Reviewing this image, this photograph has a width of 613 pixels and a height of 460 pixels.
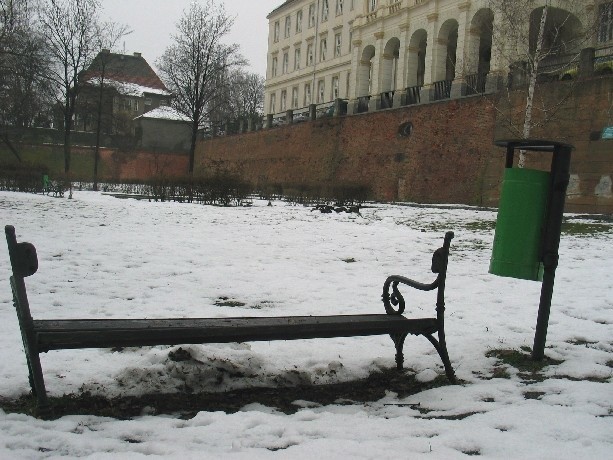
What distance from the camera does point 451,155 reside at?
26.1 m

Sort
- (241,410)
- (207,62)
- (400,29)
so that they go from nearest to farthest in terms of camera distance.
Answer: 1. (241,410)
2. (400,29)
3. (207,62)

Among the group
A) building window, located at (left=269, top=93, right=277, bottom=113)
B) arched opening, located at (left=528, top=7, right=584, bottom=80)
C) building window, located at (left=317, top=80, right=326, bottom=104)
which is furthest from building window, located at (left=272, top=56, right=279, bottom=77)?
arched opening, located at (left=528, top=7, right=584, bottom=80)

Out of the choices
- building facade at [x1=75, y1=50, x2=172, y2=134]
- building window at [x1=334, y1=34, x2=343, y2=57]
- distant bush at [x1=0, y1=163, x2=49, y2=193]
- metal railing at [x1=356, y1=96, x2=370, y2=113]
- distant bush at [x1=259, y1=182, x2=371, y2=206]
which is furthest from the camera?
building window at [x1=334, y1=34, x2=343, y2=57]

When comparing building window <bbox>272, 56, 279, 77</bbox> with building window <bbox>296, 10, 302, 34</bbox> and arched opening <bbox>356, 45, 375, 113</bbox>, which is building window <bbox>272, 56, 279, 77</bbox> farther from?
arched opening <bbox>356, 45, 375, 113</bbox>

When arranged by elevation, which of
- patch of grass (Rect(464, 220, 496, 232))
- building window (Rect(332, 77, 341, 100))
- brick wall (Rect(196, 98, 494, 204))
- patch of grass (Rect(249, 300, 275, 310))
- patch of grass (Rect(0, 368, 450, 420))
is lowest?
patch of grass (Rect(0, 368, 450, 420))

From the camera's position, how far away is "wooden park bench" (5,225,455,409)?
2.73 meters

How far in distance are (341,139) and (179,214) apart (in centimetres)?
2133

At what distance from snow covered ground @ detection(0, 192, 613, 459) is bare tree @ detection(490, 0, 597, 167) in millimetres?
10718

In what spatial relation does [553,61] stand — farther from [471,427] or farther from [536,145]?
[471,427]

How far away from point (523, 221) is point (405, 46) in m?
31.9

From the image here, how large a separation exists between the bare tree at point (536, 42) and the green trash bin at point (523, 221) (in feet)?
49.7

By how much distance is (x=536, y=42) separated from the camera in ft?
73.8

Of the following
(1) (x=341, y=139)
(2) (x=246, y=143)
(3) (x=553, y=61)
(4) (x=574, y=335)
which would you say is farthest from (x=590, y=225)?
(2) (x=246, y=143)

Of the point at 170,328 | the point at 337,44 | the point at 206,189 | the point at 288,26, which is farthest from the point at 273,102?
the point at 170,328
